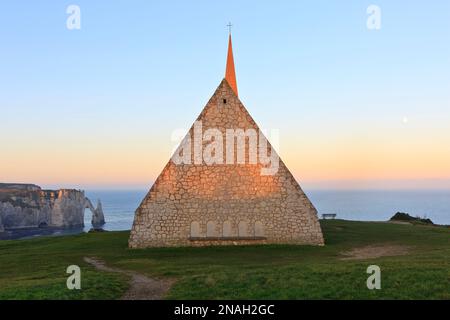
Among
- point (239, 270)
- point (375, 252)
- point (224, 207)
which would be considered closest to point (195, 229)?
point (224, 207)

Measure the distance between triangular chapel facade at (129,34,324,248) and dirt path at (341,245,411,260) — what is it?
2.64m

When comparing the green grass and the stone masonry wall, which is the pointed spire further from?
the green grass

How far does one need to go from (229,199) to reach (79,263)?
29.5 feet

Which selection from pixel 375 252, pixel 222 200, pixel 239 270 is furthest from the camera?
pixel 222 200

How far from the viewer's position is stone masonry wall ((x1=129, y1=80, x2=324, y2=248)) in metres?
24.8

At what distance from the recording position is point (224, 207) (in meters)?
25.0

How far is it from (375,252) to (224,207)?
8.57 metres

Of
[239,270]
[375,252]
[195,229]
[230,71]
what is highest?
[230,71]

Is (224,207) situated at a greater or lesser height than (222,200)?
lesser

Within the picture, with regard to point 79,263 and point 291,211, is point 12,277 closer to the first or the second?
point 79,263

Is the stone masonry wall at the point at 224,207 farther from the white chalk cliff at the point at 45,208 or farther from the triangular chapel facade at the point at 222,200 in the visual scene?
the white chalk cliff at the point at 45,208

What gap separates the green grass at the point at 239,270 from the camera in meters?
12.0

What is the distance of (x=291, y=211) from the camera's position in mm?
25078

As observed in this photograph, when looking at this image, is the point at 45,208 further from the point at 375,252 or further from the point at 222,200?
the point at 375,252
